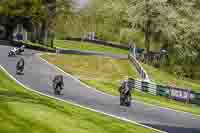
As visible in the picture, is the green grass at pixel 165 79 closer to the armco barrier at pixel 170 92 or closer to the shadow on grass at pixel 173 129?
the armco barrier at pixel 170 92

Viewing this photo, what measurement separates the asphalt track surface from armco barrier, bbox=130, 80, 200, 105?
6027 millimetres

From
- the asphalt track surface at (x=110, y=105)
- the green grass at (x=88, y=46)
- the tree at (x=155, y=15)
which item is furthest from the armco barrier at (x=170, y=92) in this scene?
the green grass at (x=88, y=46)

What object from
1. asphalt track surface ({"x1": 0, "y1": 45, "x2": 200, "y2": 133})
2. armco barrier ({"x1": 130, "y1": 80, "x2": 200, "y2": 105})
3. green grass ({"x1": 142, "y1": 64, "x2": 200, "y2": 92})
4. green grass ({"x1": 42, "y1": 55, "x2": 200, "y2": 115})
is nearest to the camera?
asphalt track surface ({"x1": 0, "y1": 45, "x2": 200, "y2": 133})

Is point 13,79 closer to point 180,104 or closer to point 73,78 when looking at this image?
point 73,78

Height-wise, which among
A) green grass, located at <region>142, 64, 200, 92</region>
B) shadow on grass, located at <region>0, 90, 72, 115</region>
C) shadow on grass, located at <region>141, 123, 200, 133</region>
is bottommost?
green grass, located at <region>142, 64, 200, 92</region>

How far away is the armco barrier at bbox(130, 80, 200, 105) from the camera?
42625 mm

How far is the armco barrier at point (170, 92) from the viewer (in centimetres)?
4262

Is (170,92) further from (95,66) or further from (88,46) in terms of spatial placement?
(88,46)

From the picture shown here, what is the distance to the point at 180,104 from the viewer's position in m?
42.1

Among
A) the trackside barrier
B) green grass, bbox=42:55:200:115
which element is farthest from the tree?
green grass, bbox=42:55:200:115

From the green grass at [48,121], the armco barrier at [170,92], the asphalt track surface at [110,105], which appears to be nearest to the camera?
the green grass at [48,121]

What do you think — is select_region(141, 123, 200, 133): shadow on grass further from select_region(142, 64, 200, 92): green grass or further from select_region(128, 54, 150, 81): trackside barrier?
select_region(142, 64, 200, 92): green grass

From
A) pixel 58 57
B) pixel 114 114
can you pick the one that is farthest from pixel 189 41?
pixel 114 114

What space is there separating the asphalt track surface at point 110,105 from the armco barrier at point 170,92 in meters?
6.03
